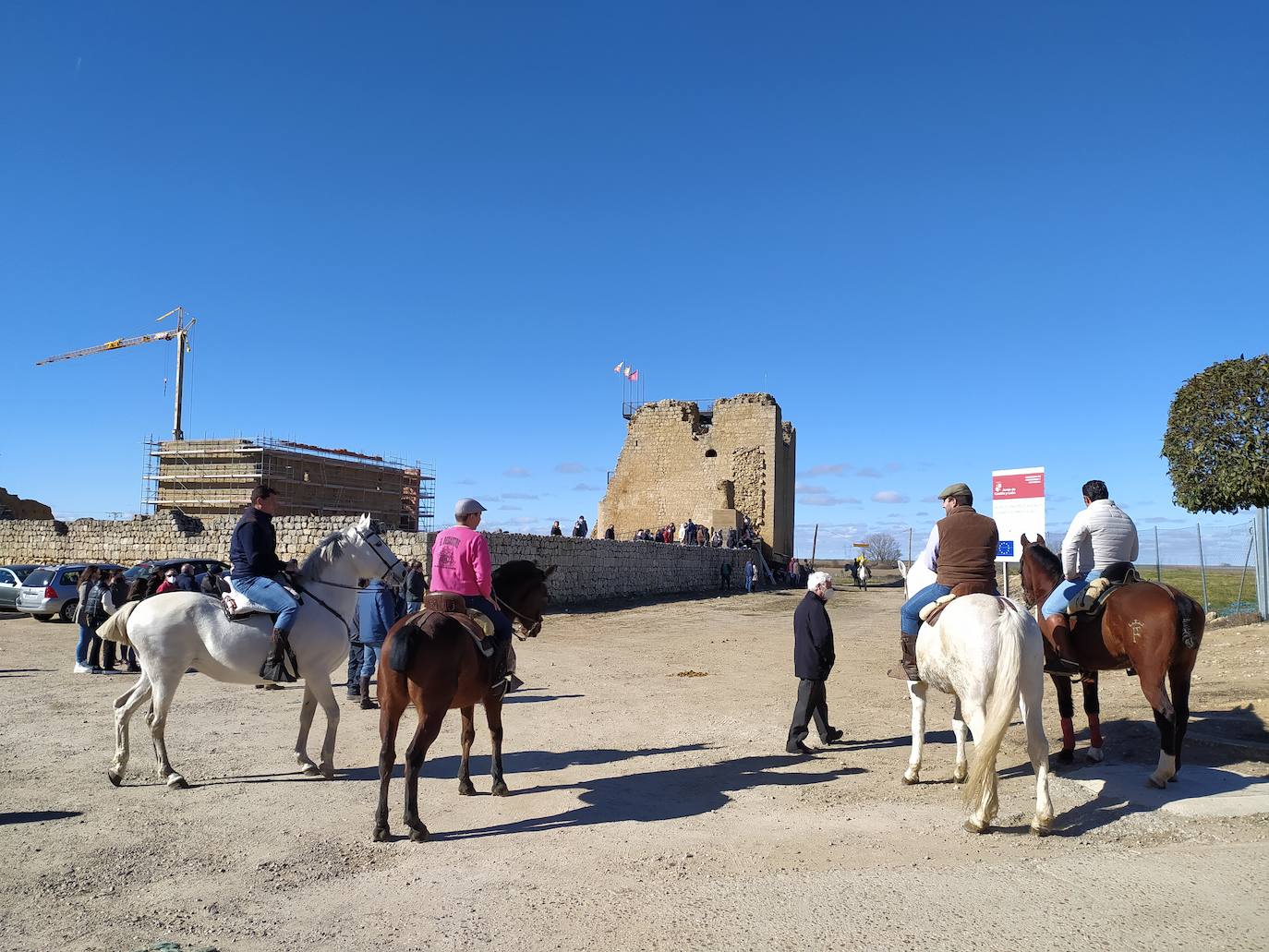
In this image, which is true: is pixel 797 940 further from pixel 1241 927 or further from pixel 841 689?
pixel 841 689

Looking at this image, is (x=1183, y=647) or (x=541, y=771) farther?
(x=541, y=771)

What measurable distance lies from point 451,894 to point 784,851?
188 centimetres

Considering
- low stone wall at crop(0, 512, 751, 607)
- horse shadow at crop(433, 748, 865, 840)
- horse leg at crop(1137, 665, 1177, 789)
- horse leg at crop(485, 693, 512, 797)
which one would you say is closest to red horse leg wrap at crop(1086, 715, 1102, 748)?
horse leg at crop(1137, 665, 1177, 789)

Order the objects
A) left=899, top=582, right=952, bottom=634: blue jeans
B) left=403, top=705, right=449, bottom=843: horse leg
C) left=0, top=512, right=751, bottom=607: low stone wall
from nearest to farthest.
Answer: left=403, top=705, right=449, bottom=843: horse leg < left=899, top=582, right=952, bottom=634: blue jeans < left=0, top=512, right=751, bottom=607: low stone wall

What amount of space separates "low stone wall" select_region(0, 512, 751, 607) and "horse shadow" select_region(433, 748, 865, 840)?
12.5 metres

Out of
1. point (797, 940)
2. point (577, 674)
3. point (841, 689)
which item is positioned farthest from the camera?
point (577, 674)

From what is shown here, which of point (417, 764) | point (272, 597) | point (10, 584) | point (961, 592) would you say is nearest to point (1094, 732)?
point (961, 592)

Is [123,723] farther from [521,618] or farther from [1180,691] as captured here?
[1180,691]

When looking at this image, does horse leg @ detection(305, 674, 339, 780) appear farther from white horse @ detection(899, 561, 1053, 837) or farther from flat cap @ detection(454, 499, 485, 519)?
white horse @ detection(899, 561, 1053, 837)

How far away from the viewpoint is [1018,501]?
13.3 metres

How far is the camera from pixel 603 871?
433cm

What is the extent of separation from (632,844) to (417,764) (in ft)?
4.64

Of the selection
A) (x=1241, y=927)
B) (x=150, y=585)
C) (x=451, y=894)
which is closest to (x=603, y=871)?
(x=451, y=894)

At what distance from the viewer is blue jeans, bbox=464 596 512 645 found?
573 centimetres
